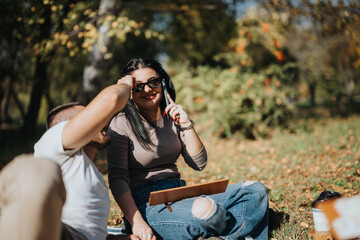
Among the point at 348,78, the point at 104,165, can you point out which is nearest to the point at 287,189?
the point at 104,165

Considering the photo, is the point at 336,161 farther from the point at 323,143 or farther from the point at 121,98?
the point at 121,98

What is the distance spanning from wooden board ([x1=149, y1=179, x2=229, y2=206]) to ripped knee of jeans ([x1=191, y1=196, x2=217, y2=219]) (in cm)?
12

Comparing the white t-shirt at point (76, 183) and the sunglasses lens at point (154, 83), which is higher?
the sunglasses lens at point (154, 83)

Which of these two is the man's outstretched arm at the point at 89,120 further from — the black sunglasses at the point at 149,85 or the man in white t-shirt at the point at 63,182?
the black sunglasses at the point at 149,85

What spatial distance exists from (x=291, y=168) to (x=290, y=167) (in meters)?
0.07

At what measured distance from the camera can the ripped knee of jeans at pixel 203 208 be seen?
1.96 metres

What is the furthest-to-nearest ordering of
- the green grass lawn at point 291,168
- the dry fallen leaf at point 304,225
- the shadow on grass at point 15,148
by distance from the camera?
the shadow on grass at point 15,148, the green grass lawn at point 291,168, the dry fallen leaf at point 304,225

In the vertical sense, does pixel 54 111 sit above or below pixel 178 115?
above

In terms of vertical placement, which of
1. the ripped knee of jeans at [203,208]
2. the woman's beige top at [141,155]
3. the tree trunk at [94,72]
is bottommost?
the ripped knee of jeans at [203,208]

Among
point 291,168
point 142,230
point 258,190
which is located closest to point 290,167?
point 291,168

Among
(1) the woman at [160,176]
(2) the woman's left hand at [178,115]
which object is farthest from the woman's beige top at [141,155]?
(2) the woman's left hand at [178,115]

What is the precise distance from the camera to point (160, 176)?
242 cm

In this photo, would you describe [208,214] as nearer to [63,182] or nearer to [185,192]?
[185,192]

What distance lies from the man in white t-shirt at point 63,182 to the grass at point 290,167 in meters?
1.41
